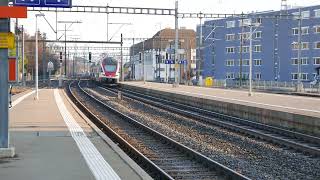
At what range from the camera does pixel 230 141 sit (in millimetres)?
17766

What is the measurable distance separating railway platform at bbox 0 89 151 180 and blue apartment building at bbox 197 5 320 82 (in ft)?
Answer: 211

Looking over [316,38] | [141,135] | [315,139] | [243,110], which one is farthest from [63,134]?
[316,38]

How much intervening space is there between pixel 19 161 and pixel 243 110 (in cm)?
1741

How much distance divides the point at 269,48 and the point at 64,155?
296ft

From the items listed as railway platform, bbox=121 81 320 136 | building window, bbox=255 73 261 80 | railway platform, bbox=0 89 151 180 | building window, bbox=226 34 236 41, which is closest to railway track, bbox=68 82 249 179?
railway platform, bbox=0 89 151 180

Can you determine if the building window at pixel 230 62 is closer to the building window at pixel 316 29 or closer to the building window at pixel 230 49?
the building window at pixel 230 49

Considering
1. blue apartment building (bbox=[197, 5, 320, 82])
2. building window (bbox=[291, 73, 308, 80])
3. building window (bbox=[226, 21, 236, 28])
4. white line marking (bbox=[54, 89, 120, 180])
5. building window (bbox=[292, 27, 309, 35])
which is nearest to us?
white line marking (bbox=[54, 89, 120, 180])

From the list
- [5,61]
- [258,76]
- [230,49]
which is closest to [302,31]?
[258,76]

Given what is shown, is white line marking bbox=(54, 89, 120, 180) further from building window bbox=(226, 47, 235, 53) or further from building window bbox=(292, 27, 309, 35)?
building window bbox=(226, 47, 235, 53)

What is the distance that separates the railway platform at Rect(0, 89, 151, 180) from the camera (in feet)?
33.3

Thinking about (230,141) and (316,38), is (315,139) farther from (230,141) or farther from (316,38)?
(316,38)

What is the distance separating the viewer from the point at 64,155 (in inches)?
497

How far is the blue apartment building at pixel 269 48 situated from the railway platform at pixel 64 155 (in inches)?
2529

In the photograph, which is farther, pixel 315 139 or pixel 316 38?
pixel 316 38
